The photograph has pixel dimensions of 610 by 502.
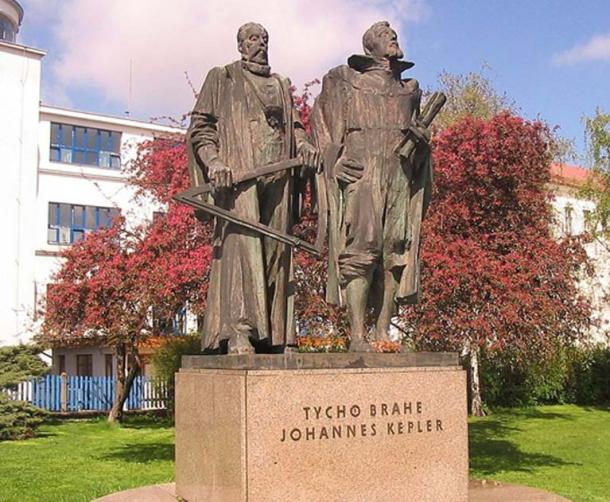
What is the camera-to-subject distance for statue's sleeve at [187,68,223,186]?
623 cm

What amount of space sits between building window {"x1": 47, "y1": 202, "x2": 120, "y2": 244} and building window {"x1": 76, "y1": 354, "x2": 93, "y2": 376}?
4.68m

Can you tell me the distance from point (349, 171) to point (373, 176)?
187mm

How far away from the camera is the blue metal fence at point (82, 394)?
26031mm

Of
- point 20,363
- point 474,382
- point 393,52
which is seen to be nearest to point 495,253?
point 474,382

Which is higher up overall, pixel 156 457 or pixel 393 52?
pixel 393 52

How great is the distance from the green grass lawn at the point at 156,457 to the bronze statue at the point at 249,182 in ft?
18.5

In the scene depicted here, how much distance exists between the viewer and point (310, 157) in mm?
6055

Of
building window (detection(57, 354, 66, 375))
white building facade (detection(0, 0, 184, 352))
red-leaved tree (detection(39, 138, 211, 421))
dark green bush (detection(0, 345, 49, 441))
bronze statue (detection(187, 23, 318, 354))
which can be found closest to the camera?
bronze statue (detection(187, 23, 318, 354))

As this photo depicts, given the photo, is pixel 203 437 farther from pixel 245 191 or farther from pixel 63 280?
pixel 63 280

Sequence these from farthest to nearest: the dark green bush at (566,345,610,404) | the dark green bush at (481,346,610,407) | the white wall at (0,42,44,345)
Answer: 1. the white wall at (0,42,44,345)
2. the dark green bush at (566,345,610,404)
3. the dark green bush at (481,346,610,407)

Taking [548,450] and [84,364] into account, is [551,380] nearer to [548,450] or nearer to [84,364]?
[548,450]

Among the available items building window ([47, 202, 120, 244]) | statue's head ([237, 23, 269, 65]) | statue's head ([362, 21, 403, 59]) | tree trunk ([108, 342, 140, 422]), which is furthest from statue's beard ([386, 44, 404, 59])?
building window ([47, 202, 120, 244])

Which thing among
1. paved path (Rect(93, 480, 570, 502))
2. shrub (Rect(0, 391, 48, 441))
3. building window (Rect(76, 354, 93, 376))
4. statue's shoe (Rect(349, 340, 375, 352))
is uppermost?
statue's shoe (Rect(349, 340, 375, 352))

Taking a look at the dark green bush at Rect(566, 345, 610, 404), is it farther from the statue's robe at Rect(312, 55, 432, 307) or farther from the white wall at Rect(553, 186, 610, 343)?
the statue's robe at Rect(312, 55, 432, 307)
